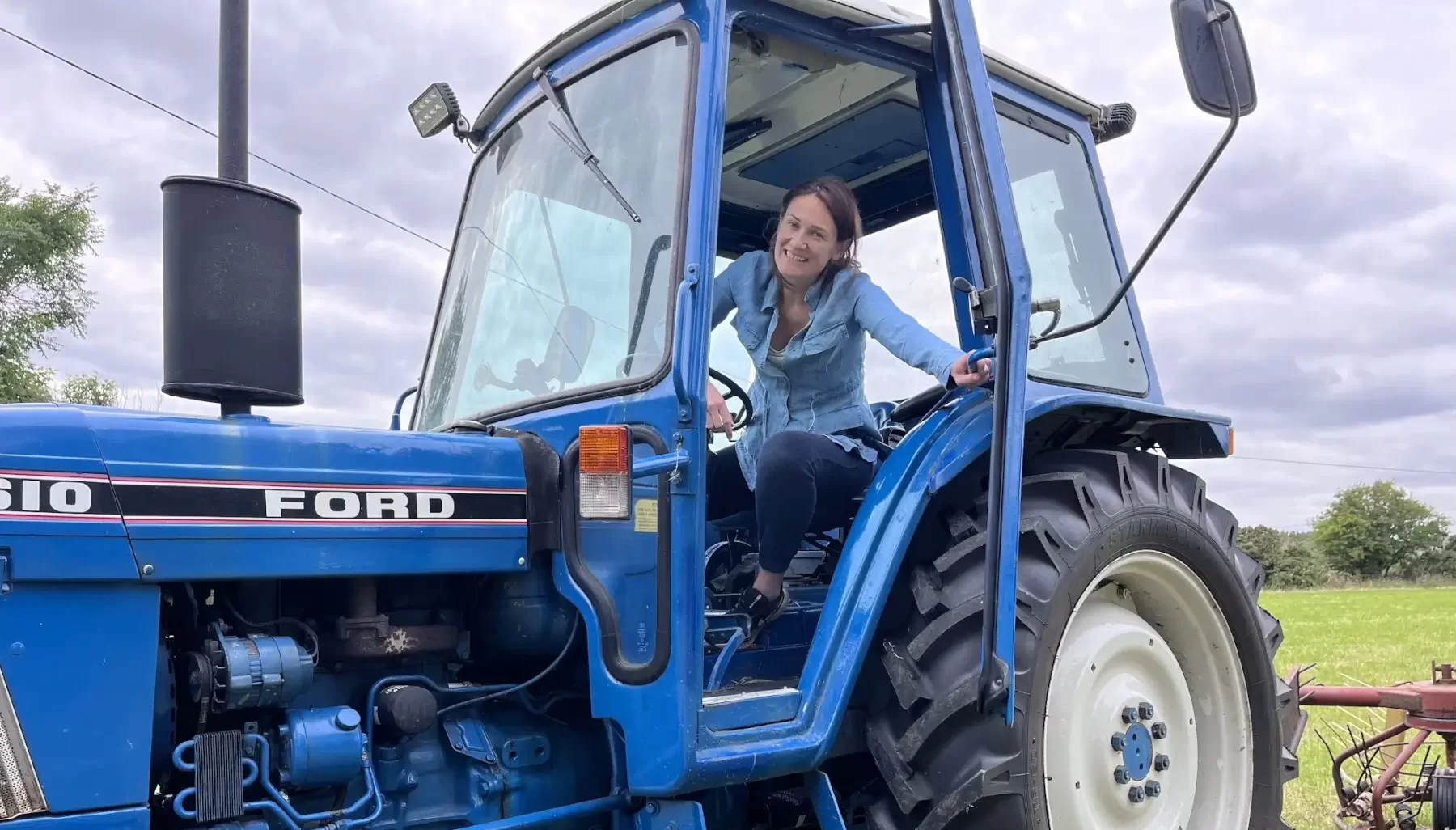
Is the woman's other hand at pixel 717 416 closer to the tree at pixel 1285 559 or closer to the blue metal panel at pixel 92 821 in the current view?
the blue metal panel at pixel 92 821

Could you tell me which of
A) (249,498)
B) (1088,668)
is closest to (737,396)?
(1088,668)

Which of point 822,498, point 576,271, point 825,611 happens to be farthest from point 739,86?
point 825,611

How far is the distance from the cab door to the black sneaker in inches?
24.4

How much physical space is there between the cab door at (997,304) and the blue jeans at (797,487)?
0.48 metres

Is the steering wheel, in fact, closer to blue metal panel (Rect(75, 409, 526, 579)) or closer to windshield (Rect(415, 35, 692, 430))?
windshield (Rect(415, 35, 692, 430))

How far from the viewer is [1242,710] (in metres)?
3.25

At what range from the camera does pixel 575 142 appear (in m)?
2.82

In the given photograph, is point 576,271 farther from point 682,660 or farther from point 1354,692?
point 1354,692

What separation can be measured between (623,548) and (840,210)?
1.17 meters

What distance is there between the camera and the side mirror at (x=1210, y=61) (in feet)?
7.48

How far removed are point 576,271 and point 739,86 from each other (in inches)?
31.7

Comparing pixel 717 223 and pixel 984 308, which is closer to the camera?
pixel 984 308

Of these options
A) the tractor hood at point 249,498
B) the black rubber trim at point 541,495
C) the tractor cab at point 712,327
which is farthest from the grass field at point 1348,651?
the tractor hood at point 249,498

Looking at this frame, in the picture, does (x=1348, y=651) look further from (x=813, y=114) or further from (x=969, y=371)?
(x=969, y=371)
